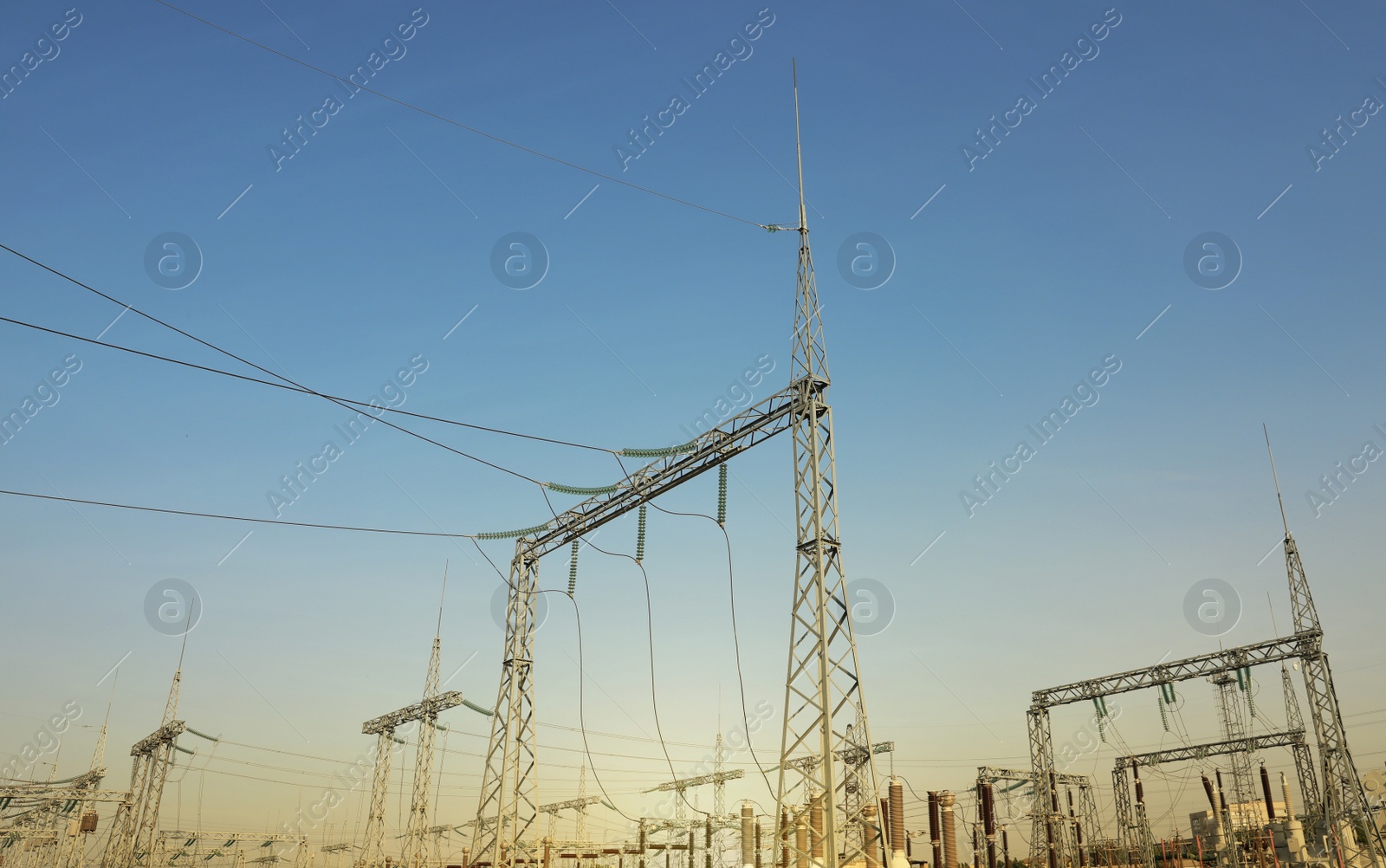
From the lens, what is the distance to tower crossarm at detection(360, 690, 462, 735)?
4834 centimetres

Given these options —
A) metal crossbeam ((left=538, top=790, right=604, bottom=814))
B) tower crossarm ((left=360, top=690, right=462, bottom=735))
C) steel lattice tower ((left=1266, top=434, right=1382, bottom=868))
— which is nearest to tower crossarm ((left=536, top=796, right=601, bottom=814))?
metal crossbeam ((left=538, top=790, right=604, bottom=814))

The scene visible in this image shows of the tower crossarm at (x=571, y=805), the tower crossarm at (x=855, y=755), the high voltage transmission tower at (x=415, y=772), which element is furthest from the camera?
the tower crossarm at (x=571, y=805)

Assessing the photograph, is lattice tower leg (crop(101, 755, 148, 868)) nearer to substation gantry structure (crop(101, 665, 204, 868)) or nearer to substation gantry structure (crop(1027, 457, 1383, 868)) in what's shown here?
substation gantry structure (crop(101, 665, 204, 868))

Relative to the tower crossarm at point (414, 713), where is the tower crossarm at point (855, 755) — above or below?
below

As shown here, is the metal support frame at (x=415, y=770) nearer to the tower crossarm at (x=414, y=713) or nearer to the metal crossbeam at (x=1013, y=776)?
the tower crossarm at (x=414, y=713)

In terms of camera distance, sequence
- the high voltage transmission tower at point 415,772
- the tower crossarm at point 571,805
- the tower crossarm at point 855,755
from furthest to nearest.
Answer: the tower crossarm at point 571,805, the high voltage transmission tower at point 415,772, the tower crossarm at point 855,755

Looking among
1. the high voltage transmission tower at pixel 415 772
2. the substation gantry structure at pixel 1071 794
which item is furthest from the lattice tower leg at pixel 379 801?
the substation gantry structure at pixel 1071 794

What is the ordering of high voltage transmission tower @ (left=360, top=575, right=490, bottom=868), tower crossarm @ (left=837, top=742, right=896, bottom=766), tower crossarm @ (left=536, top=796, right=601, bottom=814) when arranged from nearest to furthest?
1. tower crossarm @ (left=837, top=742, right=896, bottom=766)
2. high voltage transmission tower @ (left=360, top=575, right=490, bottom=868)
3. tower crossarm @ (left=536, top=796, right=601, bottom=814)

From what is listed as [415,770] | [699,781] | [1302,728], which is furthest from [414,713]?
[1302,728]

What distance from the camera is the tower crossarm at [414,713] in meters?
48.3

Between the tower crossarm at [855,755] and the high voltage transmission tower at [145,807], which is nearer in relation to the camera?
the tower crossarm at [855,755]

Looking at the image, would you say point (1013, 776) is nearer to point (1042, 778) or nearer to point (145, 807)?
point (1042, 778)

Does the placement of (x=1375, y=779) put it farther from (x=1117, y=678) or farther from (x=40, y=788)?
(x=40, y=788)

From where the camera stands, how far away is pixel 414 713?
5053 cm
